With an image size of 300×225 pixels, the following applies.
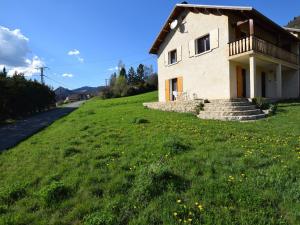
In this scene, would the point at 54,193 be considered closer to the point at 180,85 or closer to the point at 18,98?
the point at 180,85

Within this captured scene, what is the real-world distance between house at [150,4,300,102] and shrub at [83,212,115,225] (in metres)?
13.6

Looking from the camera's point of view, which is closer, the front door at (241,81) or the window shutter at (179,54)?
the front door at (241,81)

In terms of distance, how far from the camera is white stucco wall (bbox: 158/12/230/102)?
1691cm

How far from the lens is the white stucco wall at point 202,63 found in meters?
16.9

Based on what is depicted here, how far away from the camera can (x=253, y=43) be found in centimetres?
1513

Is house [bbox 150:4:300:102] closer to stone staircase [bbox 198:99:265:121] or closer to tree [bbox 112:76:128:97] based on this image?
stone staircase [bbox 198:99:265:121]

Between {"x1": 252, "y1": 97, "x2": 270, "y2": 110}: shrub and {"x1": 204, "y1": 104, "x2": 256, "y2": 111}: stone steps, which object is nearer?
{"x1": 204, "y1": 104, "x2": 256, "y2": 111}: stone steps

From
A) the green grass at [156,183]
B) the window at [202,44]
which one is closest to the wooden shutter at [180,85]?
the window at [202,44]

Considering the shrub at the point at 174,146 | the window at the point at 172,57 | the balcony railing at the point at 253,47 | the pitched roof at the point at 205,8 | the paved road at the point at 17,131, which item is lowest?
the paved road at the point at 17,131

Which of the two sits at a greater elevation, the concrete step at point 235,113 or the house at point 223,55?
the house at point 223,55

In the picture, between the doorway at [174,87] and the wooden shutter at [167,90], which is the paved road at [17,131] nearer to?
the wooden shutter at [167,90]

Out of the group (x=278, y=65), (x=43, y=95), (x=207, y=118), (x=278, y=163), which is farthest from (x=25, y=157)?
(x=43, y=95)

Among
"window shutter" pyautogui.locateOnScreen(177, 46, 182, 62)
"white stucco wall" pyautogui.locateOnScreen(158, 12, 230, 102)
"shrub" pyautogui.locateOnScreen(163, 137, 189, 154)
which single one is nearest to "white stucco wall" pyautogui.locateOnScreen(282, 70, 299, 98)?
"white stucco wall" pyautogui.locateOnScreen(158, 12, 230, 102)

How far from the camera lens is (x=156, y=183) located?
449 cm
